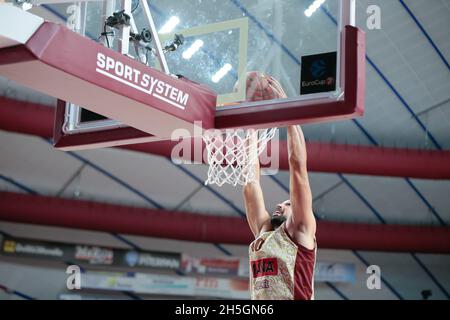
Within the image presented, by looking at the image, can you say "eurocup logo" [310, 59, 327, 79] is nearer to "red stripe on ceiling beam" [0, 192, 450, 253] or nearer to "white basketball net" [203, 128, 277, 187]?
"white basketball net" [203, 128, 277, 187]

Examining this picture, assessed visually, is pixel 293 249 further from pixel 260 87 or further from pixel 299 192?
pixel 260 87

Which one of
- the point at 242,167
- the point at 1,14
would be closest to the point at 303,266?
the point at 242,167

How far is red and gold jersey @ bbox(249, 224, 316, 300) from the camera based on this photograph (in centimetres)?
577

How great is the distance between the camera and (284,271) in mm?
5773

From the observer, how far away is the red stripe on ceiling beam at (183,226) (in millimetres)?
13084

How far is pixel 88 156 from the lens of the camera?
1392cm

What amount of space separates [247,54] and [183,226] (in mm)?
8794

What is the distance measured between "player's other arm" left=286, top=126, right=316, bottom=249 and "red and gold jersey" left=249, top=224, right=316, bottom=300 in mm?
94

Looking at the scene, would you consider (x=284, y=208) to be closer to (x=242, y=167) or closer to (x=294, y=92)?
(x=242, y=167)

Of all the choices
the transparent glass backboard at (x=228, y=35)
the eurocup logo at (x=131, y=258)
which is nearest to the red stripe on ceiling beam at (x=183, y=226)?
the eurocup logo at (x=131, y=258)

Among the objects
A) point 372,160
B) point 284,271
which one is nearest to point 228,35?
point 284,271

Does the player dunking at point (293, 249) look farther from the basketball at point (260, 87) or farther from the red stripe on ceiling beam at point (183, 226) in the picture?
the red stripe on ceiling beam at point (183, 226)

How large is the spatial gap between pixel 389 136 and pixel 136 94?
998cm

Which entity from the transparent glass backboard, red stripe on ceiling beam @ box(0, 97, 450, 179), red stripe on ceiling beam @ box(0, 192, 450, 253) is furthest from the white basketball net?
red stripe on ceiling beam @ box(0, 192, 450, 253)
